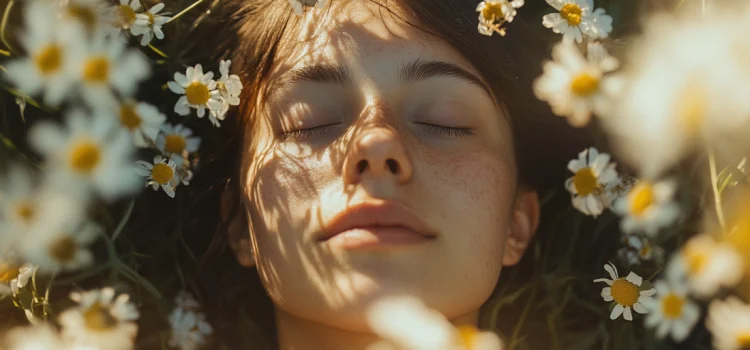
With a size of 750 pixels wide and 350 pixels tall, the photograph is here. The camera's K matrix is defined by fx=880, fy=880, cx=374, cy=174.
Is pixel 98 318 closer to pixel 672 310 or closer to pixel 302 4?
pixel 302 4

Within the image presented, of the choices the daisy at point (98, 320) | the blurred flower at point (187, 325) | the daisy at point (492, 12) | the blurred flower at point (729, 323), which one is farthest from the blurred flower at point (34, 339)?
the blurred flower at point (729, 323)

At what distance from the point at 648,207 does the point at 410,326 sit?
18.2 inches

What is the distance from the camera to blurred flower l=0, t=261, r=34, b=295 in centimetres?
114

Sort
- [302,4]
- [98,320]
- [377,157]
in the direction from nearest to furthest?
[377,157] → [302,4] → [98,320]

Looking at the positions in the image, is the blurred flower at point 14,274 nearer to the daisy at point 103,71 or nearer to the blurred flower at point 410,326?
the daisy at point 103,71

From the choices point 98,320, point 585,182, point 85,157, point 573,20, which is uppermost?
point 573,20

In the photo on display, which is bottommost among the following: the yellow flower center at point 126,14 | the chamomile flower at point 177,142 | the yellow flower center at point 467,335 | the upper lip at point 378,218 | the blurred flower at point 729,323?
the blurred flower at point 729,323

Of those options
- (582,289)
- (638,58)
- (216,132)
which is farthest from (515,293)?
(216,132)

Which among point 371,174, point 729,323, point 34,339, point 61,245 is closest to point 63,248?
point 61,245

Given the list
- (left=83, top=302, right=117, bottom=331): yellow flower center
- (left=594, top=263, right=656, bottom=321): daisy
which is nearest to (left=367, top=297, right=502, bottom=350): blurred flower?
(left=594, top=263, right=656, bottom=321): daisy

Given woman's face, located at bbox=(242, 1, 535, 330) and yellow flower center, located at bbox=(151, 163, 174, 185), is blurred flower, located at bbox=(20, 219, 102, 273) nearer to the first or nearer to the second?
yellow flower center, located at bbox=(151, 163, 174, 185)

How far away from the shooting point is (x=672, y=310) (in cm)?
124

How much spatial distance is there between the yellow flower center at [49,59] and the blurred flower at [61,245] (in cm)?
19

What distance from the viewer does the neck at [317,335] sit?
41.8 inches
